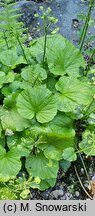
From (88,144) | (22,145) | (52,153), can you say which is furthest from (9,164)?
(88,144)

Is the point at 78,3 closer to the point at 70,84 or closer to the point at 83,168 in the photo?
the point at 70,84

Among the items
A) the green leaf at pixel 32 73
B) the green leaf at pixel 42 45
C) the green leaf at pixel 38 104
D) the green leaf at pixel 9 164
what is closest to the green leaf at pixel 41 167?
the green leaf at pixel 9 164

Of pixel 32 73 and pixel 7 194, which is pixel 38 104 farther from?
pixel 7 194

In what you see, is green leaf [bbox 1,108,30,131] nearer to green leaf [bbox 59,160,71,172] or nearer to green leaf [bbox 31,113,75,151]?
green leaf [bbox 31,113,75,151]

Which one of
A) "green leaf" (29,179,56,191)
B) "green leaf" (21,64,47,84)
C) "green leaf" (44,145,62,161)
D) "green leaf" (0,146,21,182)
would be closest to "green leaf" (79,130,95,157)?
"green leaf" (44,145,62,161)

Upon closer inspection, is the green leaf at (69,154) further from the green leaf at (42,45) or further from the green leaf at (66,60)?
the green leaf at (42,45)

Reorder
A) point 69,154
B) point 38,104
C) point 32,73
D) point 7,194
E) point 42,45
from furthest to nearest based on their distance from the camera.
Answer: point 42,45, point 32,73, point 38,104, point 69,154, point 7,194
